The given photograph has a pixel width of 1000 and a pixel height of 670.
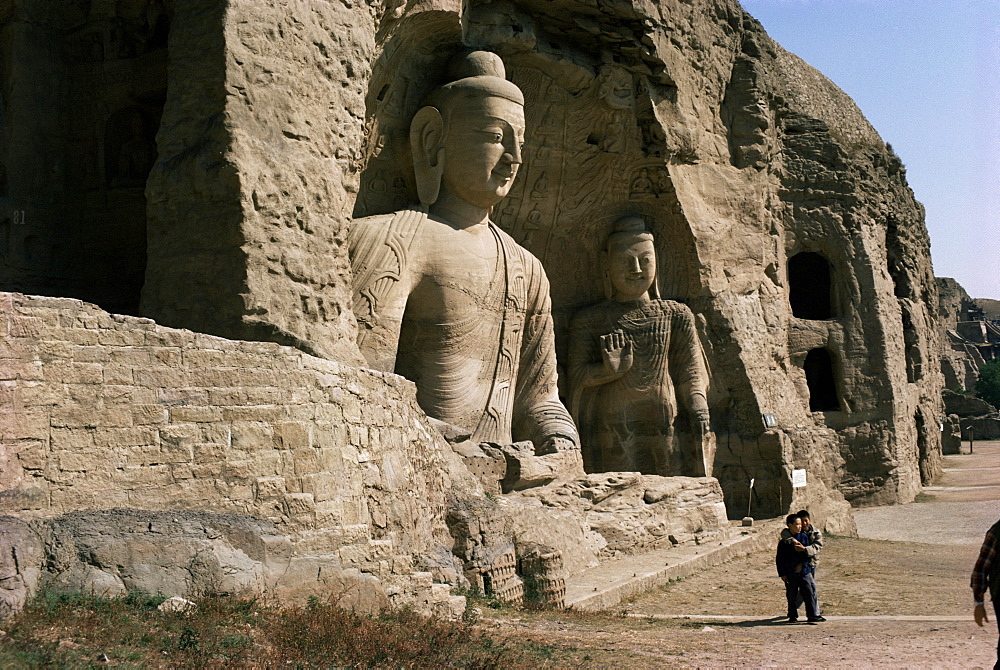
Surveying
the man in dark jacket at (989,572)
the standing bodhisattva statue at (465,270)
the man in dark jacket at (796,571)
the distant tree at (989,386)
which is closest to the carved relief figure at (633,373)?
the standing bodhisattva statue at (465,270)

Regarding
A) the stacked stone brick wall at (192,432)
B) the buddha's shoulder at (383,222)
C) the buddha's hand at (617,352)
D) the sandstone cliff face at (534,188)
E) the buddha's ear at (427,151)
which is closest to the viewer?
the stacked stone brick wall at (192,432)

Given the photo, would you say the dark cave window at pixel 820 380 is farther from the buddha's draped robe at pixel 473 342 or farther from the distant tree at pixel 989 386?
the distant tree at pixel 989 386

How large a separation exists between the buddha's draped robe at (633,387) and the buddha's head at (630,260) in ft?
0.54

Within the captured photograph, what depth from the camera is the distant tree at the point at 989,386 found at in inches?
1651

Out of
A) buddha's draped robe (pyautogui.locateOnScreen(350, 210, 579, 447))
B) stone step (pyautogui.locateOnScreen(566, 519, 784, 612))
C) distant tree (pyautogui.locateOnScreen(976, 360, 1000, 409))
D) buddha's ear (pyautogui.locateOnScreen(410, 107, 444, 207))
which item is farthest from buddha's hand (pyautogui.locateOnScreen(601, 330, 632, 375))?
distant tree (pyautogui.locateOnScreen(976, 360, 1000, 409))

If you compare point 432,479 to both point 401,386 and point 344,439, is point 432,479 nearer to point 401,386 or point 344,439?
point 401,386

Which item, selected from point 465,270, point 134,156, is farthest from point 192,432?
point 465,270

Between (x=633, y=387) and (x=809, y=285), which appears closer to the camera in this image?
(x=633, y=387)

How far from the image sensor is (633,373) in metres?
12.5

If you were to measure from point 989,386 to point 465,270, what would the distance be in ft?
124

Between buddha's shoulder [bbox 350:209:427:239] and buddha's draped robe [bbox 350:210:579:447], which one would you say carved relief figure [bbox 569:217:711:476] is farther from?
buddha's shoulder [bbox 350:209:427:239]

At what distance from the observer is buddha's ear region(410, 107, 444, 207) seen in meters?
10.1

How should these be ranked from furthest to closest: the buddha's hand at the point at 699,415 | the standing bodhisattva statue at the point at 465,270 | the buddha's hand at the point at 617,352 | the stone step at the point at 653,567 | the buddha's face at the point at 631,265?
Result: the buddha's hand at the point at 699,415 < the buddha's face at the point at 631,265 < the buddha's hand at the point at 617,352 < the standing bodhisattva statue at the point at 465,270 < the stone step at the point at 653,567

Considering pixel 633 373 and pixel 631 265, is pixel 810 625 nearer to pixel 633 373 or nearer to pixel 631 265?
pixel 633 373
